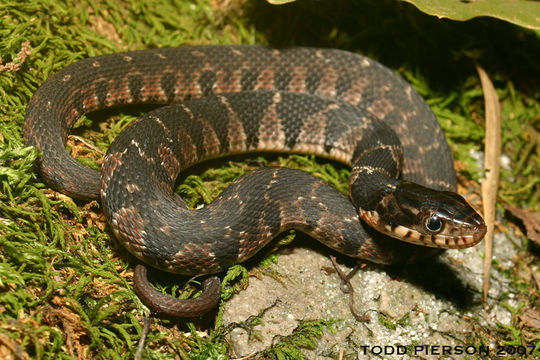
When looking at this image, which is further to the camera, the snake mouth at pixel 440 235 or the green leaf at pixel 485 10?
the green leaf at pixel 485 10

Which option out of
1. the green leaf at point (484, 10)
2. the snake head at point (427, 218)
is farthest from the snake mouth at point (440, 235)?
the green leaf at point (484, 10)

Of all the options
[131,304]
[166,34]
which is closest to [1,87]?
[166,34]

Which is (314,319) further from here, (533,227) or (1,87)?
(1,87)

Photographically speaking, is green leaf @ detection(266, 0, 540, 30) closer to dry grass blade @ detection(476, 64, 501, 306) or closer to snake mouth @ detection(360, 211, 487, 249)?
dry grass blade @ detection(476, 64, 501, 306)

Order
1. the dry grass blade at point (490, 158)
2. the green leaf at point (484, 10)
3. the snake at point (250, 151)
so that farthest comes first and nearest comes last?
the dry grass blade at point (490, 158)
the green leaf at point (484, 10)
the snake at point (250, 151)

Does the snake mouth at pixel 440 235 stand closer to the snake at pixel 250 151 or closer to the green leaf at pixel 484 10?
the snake at pixel 250 151

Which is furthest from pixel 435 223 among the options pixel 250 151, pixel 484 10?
pixel 484 10
